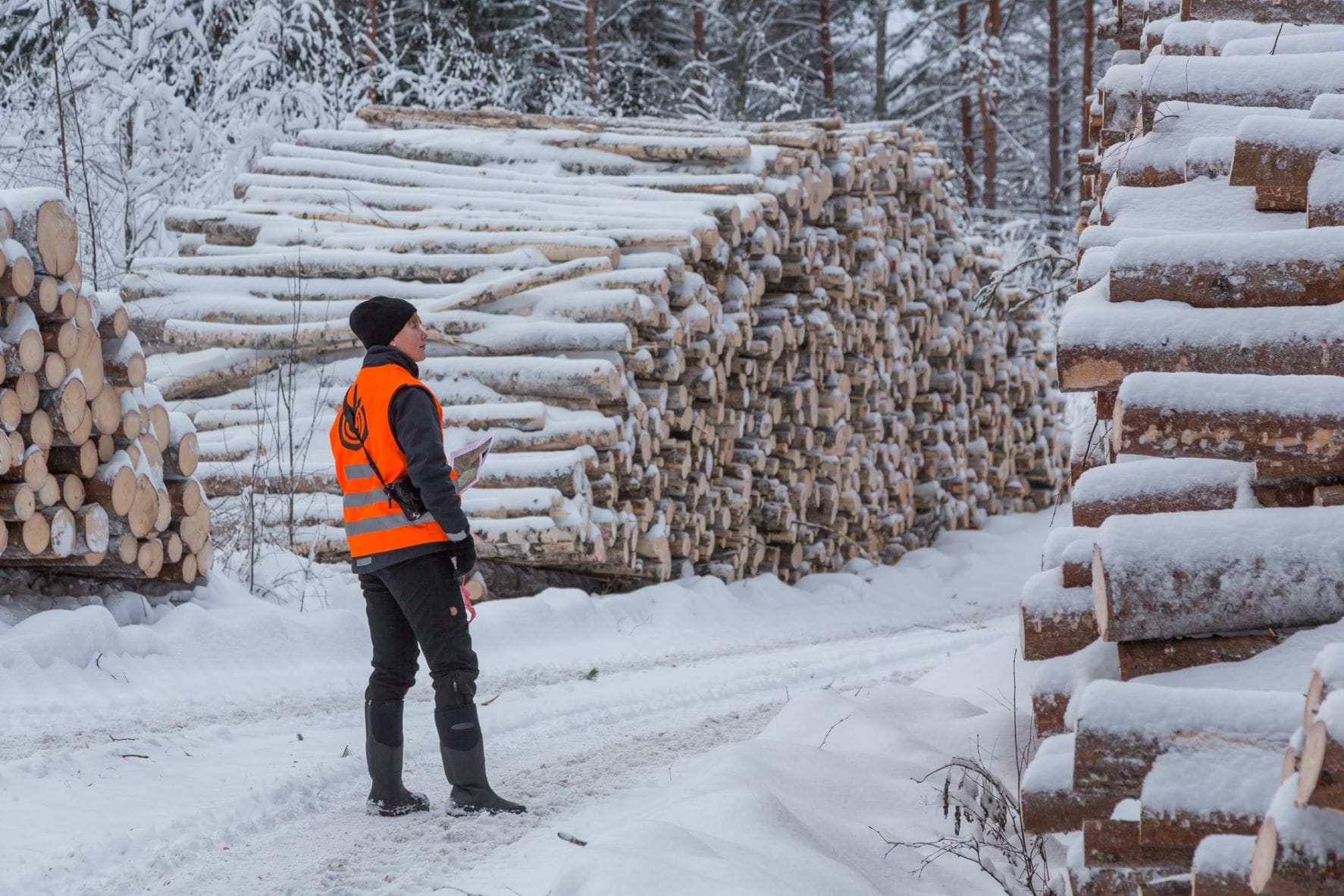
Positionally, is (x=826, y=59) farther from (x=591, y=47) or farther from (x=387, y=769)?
(x=387, y=769)

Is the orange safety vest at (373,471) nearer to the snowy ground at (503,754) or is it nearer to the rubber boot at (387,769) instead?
the rubber boot at (387,769)

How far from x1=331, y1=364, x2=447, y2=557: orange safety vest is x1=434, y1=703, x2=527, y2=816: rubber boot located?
649 millimetres

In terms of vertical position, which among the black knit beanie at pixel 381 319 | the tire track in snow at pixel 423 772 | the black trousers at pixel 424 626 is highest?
the black knit beanie at pixel 381 319

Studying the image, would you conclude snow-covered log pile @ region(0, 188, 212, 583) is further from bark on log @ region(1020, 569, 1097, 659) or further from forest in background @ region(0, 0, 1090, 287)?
bark on log @ region(1020, 569, 1097, 659)

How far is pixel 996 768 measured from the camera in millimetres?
5141

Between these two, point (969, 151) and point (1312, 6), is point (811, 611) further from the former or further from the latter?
point (969, 151)

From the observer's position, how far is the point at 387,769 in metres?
5.01

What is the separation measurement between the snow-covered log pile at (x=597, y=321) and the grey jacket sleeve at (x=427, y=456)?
3.62 meters

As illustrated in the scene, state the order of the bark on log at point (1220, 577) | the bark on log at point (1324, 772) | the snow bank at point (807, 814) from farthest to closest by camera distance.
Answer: the snow bank at point (807, 814) → the bark on log at point (1220, 577) → the bark on log at point (1324, 772)

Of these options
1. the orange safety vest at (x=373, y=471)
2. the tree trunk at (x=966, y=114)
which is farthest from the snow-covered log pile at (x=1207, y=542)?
the tree trunk at (x=966, y=114)

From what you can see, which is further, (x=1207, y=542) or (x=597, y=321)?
(x=597, y=321)

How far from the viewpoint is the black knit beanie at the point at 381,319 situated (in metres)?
5.16

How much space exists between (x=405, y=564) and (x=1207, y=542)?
2860 millimetres

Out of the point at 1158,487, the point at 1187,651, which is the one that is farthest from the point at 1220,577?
the point at 1158,487
